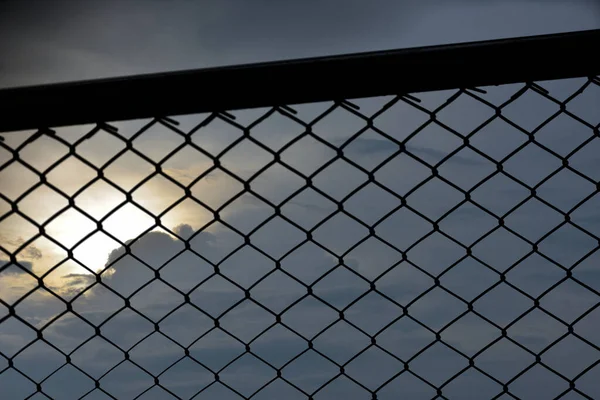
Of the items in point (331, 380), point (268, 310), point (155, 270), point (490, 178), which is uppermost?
point (490, 178)

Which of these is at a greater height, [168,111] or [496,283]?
[168,111]

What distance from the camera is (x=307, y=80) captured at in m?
2.56

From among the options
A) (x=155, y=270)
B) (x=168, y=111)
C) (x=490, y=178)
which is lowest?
(x=155, y=270)

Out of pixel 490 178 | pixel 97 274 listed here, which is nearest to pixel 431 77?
pixel 490 178

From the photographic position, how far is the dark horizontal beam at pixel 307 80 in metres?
2.56

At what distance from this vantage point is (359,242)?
281 centimetres

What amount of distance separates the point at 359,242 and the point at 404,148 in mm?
435

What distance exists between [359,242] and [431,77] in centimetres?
74

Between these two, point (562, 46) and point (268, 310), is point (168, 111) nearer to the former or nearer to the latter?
point (268, 310)

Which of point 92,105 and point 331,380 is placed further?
point 331,380

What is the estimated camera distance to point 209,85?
2.57 meters

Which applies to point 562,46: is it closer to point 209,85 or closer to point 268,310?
point 209,85

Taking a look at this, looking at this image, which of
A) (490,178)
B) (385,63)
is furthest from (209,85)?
(490,178)

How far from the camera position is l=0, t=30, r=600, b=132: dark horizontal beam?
2564 mm
